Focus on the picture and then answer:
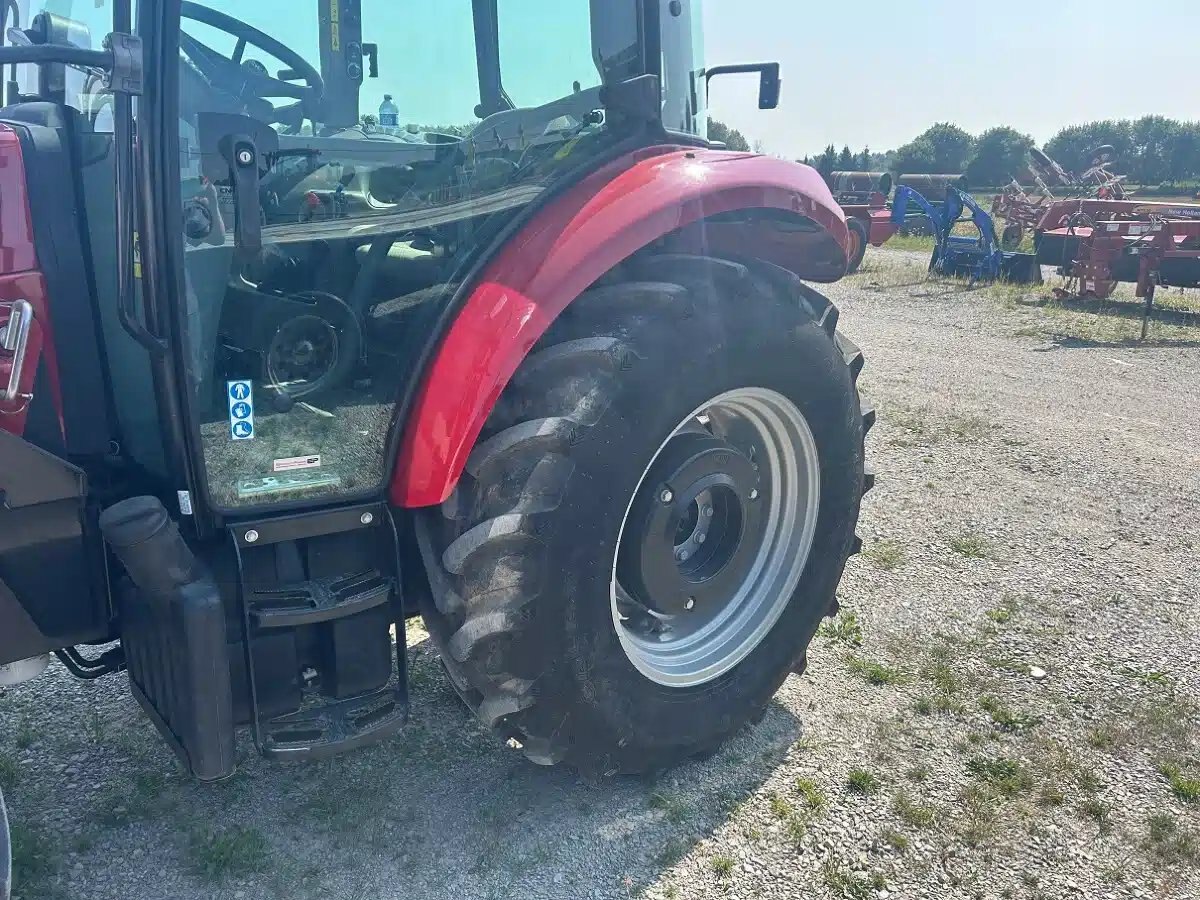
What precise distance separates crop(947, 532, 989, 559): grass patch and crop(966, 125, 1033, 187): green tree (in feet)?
132

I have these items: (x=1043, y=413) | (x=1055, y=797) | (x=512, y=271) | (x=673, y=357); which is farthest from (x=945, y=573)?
(x=1043, y=413)

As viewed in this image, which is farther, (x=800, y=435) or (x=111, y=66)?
(x=800, y=435)

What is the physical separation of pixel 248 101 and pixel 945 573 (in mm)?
3103

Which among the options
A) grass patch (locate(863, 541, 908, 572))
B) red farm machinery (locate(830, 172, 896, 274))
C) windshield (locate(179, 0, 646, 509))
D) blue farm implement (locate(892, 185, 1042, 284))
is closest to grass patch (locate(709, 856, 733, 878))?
windshield (locate(179, 0, 646, 509))

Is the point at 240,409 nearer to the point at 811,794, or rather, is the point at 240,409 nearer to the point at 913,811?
the point at 811,794

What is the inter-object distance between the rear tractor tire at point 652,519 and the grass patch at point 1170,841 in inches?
38.0

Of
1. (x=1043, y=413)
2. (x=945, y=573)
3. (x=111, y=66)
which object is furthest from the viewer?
(x=1043, y=413)

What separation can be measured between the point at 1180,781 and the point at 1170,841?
26 centimetres

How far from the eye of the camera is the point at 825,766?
8.88 ft

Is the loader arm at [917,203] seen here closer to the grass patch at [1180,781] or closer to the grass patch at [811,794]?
the grass patch at [1180,781]

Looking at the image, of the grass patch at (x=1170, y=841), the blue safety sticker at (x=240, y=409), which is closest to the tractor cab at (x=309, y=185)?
the blue safety sticker at (x=240, y=409)

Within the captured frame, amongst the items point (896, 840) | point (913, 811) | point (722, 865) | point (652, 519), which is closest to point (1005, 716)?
point (913, 811)

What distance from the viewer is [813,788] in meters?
2.61

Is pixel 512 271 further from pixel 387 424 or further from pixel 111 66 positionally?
pixel 111 66
